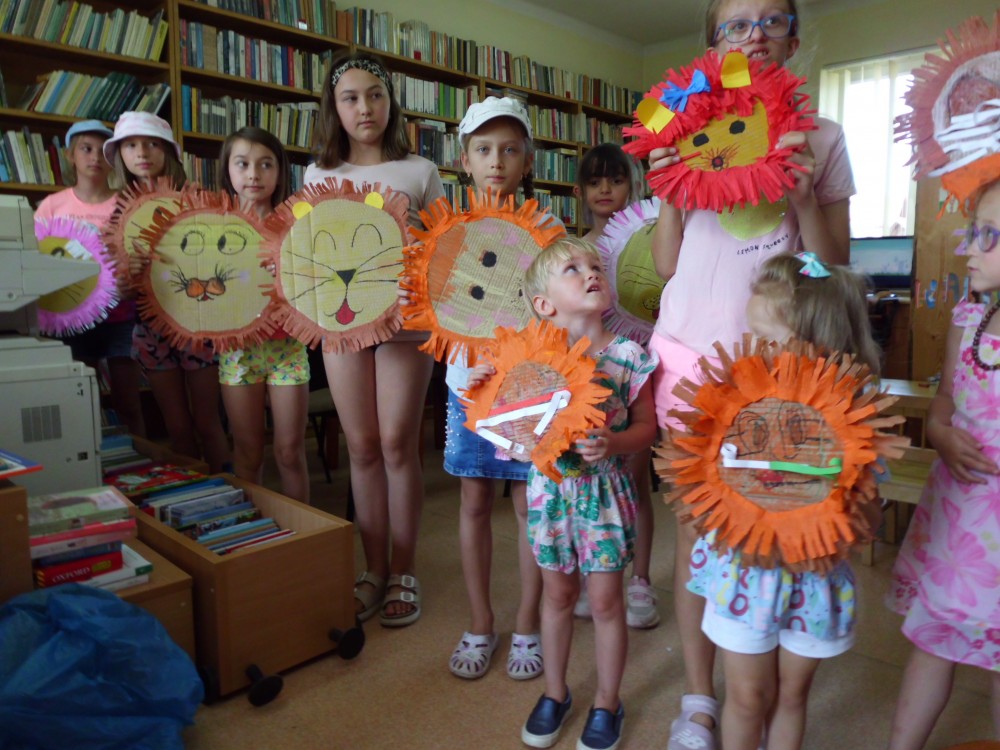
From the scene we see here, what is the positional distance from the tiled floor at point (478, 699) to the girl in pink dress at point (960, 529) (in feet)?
1.16

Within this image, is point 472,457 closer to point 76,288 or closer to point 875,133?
point 76,288

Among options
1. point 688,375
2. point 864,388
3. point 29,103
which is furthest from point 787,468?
point 29,103

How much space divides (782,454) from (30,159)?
3754mm

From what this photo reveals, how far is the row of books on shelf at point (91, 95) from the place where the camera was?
11.3ft

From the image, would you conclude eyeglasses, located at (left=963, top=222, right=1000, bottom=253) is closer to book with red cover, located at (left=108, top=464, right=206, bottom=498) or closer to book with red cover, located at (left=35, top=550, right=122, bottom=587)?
book with red cover, located at (left=35, top=550, right=122, bottom=587)

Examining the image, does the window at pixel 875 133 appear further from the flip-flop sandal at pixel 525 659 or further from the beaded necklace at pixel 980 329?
the flip-flop sandal at pixel 525 659

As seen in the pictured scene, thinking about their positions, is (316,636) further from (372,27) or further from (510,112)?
(372,27)

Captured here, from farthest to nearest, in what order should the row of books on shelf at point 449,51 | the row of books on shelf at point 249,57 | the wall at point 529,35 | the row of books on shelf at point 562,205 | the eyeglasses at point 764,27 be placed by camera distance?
1. the row of books on shelf at point 562,205
2. the wall at point 529,35
3. the row of books on shelf at point 449,51
4. the row of books on shelf at point 249,57
5. the eyeglasses at point 764,27

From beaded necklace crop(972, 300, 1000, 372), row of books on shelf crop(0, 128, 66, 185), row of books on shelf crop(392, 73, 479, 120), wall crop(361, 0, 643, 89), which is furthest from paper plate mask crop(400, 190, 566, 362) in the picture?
wall crop(361, 0, 643, 89)

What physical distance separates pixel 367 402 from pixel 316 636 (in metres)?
0.60

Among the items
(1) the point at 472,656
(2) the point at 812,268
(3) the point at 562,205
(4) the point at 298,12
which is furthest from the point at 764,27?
(3) the point at 562,205

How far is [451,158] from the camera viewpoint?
498cm

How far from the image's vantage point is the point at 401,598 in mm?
1976

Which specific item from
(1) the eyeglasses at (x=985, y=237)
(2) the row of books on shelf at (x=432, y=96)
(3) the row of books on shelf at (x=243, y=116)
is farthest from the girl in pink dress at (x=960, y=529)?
(2) the row of books on shelf at (x=432, y=96)
